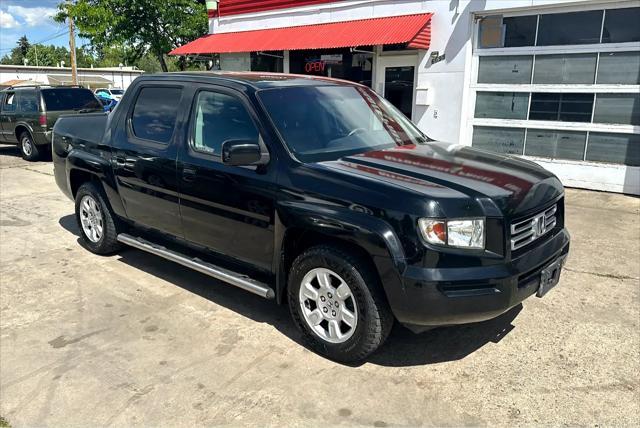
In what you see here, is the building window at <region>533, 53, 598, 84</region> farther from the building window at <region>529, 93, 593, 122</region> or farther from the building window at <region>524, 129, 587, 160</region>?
the building window at <region>524, 129, 587, 160</region>

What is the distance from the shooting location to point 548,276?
340 cm

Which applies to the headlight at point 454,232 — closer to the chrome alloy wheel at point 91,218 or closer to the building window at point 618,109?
the chrome alloy wheel at point 91,218

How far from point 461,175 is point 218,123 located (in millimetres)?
1906

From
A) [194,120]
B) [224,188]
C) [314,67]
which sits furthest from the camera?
[314,67]

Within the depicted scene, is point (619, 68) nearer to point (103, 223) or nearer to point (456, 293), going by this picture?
point (456, 293)

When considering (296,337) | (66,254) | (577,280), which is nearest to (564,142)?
(577,280)

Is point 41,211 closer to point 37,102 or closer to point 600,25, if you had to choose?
point 37,102

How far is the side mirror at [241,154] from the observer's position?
136 inches

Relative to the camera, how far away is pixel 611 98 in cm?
862

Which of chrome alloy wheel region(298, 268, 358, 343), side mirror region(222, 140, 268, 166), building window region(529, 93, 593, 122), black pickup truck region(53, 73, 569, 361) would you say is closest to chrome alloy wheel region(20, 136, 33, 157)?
black pickup truck region(53, 73, 569, 361)

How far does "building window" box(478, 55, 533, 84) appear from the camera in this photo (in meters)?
9.37

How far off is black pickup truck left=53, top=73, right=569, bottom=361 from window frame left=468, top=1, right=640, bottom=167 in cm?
554

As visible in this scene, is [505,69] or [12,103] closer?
[505,69]

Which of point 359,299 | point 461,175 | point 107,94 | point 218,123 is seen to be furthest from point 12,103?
point 107,94
